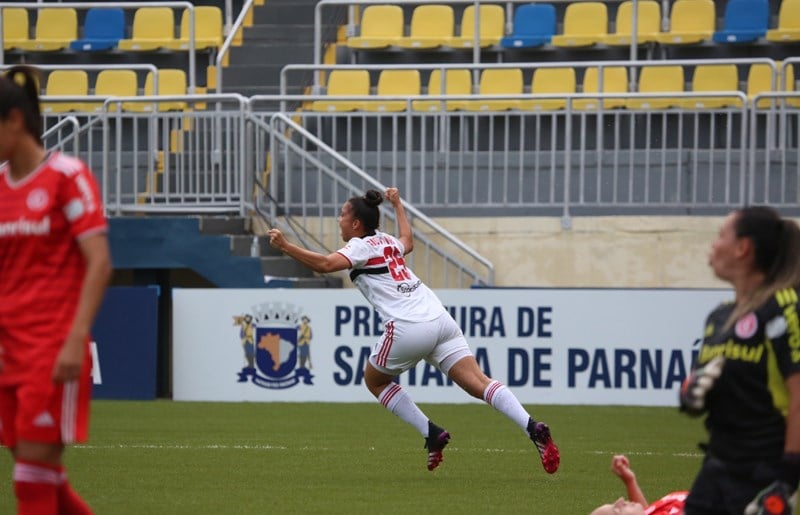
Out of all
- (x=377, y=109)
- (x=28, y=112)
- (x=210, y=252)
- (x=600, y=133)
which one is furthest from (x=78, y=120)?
(x=28, y=112)

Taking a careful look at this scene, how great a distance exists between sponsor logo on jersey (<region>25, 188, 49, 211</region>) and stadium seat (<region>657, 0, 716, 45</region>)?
52.4 ft

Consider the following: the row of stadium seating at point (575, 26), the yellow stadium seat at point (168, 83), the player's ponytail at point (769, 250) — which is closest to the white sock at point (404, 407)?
the player's ponytail at point (769, 250)

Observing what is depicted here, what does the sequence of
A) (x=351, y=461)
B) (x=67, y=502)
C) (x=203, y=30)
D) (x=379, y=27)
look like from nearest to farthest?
1. (x=67, y=502)
2. (x=351, y=461)
3. (x=379, y=27)
4. (x=203, y=30)

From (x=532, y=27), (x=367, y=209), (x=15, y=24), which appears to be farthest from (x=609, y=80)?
(x=367, y=209)

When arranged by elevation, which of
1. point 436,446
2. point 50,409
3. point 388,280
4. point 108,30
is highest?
point 108,30

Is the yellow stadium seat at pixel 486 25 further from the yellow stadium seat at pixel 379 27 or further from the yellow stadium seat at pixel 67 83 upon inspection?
the yellow stadium seat at pixel 67 83

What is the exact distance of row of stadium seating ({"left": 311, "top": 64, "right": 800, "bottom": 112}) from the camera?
60.6ft

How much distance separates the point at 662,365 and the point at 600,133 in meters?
3.30

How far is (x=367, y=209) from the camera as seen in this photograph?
1054cm

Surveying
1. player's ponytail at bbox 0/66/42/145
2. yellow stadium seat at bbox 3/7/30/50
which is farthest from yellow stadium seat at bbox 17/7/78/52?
player's ponytail at bbox 0/66/42/145

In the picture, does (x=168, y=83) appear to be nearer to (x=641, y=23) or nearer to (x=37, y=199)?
(x=641, y=23)

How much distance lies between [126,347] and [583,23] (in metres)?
8.20

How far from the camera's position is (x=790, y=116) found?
57.6 ft

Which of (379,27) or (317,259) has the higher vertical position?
Result: (379,27)
